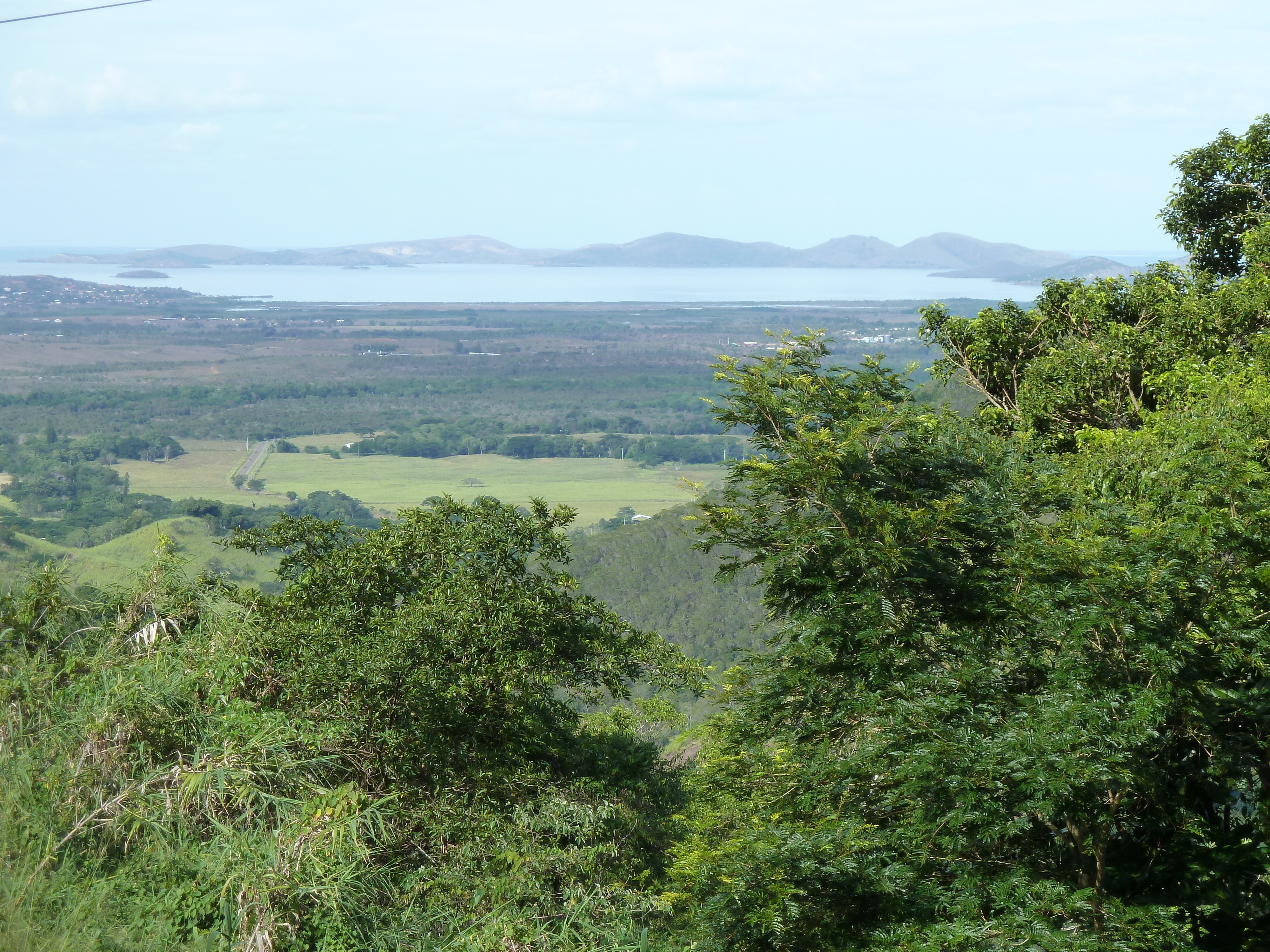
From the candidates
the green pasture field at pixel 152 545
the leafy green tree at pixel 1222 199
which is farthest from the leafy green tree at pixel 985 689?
the green pasture field at pixel 152 545

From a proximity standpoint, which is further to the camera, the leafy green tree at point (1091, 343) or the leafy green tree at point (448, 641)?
the leafy green tree at point (1091, 343)

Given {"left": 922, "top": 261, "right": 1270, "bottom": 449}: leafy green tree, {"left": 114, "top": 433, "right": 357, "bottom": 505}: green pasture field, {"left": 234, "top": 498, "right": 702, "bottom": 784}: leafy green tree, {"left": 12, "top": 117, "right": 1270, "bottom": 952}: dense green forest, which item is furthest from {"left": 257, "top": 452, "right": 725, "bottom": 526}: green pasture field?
{"left": 12, "top": 117, "right": 1270, "bottom": 952}: dense green forest

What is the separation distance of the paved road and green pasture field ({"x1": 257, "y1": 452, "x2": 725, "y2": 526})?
1.46m

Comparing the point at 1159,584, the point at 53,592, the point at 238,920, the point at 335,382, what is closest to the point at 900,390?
the point at 1159,584

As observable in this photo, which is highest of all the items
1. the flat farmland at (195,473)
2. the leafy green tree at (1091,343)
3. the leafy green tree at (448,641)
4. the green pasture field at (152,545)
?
the leafy green tree at (1091,343)

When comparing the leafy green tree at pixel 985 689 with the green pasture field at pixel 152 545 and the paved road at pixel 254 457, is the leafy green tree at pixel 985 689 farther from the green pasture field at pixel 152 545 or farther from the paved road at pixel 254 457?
the paved road at pixel 254 457

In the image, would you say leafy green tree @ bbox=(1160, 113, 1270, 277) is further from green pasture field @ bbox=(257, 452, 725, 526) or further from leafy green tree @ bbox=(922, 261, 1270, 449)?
green pasture field @ bbox=(257, 452, 725, 526)

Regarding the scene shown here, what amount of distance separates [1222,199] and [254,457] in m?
130

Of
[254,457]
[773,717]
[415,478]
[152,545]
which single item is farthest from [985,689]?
[254,457]

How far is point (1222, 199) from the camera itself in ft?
49.9

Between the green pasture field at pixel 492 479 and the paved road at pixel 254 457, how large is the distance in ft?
4.80

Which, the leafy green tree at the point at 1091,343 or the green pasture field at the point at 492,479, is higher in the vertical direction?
the leafy green tree at the point at 1091,343

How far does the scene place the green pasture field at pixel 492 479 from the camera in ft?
357

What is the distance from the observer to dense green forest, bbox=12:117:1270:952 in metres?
5.99
